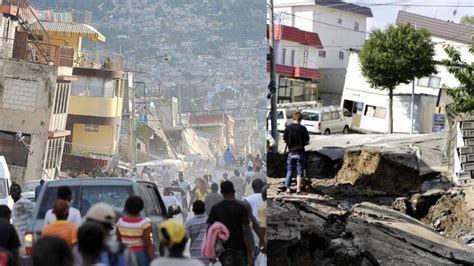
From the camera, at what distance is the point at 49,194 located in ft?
34.1

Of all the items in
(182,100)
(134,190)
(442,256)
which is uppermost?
(182,100)

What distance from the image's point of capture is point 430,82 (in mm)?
52031

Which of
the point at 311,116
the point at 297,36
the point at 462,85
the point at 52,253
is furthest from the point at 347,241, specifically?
the point at 297,36

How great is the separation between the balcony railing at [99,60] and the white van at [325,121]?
98.7 ft

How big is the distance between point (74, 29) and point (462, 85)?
72.5 ft

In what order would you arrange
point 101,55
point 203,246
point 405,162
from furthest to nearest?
point 405,162 < point 101,55 < point 203,246

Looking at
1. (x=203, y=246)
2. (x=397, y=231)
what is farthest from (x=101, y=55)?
(x=397, y=231)

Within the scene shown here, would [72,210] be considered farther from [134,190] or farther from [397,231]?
[397,231]

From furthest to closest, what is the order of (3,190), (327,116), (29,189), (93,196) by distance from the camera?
1. (327,116)
2. (3,190)
3. (29,189)
4. (93,196)

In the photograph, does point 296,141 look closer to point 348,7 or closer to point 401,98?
point 401,98

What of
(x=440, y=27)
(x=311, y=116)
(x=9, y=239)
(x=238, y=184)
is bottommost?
(x=9, y=239)

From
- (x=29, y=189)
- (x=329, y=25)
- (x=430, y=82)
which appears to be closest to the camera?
(x=29, y=189)

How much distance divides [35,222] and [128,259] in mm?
2473

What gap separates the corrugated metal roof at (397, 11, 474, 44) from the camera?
51888mm
